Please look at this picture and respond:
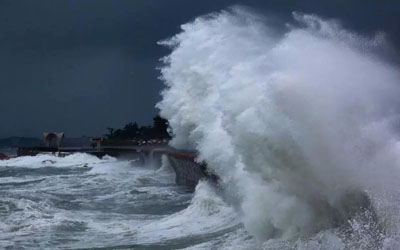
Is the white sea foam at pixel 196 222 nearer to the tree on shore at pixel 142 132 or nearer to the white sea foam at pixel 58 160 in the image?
the white sea foam at pixel 58 160

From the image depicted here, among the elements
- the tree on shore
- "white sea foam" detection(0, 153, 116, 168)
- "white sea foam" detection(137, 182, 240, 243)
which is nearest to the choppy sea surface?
"white sea foam" detection(137, 182, 240, 243)

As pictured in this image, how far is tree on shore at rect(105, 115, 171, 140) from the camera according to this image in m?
92.4

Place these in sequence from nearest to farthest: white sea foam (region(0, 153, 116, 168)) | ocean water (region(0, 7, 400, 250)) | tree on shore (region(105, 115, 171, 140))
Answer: ocean water (region(0, 7, 400, 250)) → white sea foam (region(0, 153, 116, 168)) → tree on shore (region(105, 115, 171, 140))

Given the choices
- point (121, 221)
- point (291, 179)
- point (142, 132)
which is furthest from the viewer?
point (142, 132)

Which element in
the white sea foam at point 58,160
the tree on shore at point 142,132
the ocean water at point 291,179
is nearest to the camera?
the ocean water at point 291,179

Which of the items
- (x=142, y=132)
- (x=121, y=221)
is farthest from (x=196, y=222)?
(x=142, y=132)

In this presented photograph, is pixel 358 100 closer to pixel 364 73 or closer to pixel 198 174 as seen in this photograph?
pixel 364 73

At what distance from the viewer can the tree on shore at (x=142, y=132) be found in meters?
92.4

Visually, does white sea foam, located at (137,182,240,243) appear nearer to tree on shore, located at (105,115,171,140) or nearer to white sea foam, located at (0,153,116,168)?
white sea foam, located at (0,153,116,168)

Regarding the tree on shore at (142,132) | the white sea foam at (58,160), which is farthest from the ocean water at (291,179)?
the tree on shore at (142,132)

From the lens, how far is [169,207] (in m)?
18.1

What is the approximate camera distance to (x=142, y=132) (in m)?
104

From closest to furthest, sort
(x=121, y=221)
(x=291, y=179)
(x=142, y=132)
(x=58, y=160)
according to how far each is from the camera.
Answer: (x=291, y=179)
(x=121, y=221)
(x=58, y=160)
(x=142, y=132)

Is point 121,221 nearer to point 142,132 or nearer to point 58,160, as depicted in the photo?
point 58,160
